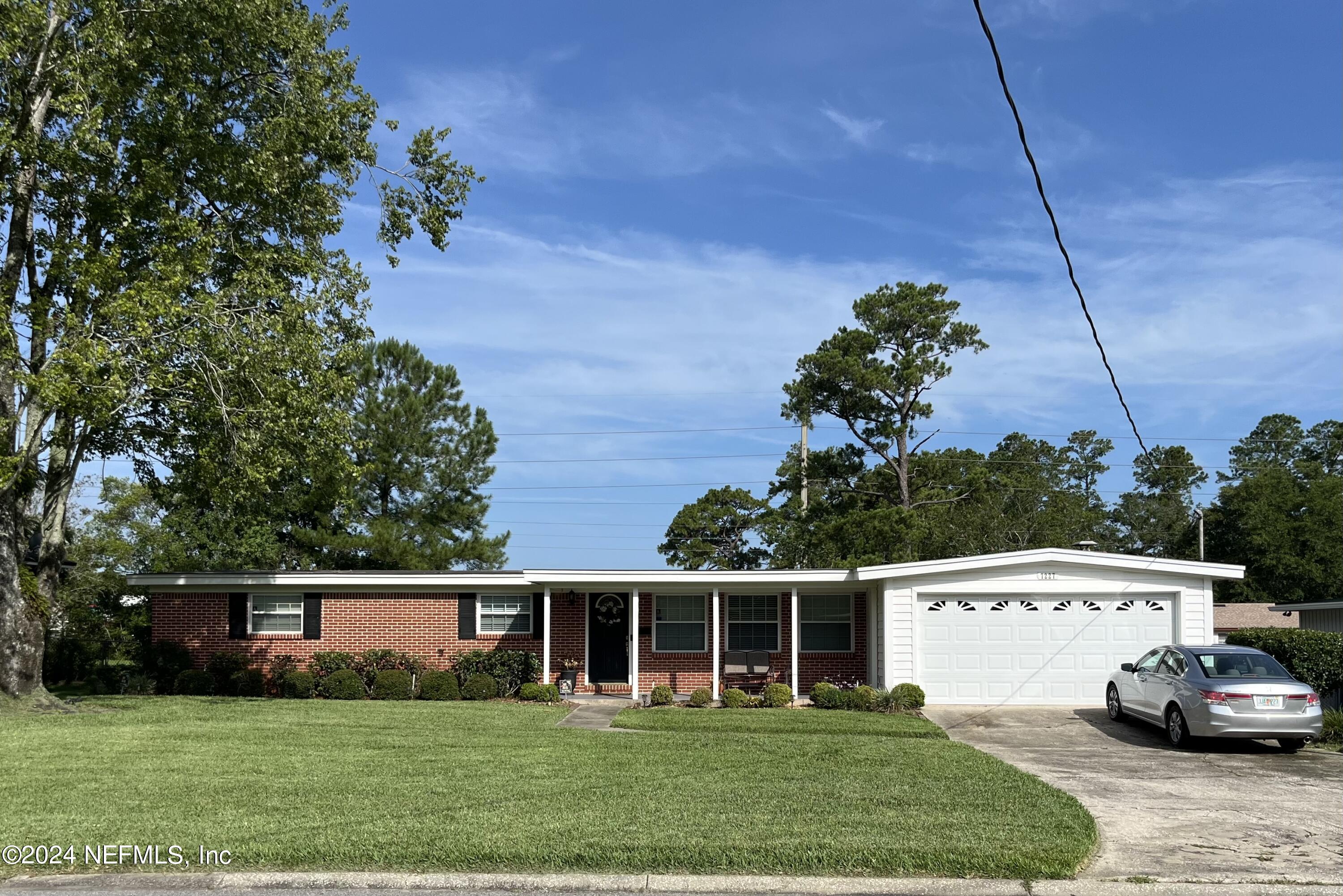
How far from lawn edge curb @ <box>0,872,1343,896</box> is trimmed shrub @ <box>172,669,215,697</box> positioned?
1489cm

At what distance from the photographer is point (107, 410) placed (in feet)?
48.3

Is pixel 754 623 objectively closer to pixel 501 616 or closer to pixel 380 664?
pixel 501 616

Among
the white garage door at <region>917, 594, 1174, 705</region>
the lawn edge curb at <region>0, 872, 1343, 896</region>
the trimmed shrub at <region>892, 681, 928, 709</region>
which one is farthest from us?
the white garage door at <region>917, 594, 1174, 705</region>

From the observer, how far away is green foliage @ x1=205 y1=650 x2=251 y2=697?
842 inches

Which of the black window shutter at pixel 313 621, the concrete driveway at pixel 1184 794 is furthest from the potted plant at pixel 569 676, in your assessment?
the concrete driveway at pixel 1184 794

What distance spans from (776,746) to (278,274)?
1232 cm

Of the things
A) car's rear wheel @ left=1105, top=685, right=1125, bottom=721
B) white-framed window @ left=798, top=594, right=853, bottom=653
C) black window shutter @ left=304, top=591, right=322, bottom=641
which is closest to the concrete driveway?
car's rear wheel @ left=1105, top=685, right=1125, bottom=721

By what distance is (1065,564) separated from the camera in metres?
19.7

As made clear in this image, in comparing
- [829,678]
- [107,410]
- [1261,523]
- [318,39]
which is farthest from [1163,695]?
[1261,523]

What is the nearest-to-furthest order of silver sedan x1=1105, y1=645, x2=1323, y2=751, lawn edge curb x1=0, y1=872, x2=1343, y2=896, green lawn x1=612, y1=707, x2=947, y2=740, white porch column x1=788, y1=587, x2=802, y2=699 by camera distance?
lawn edge curb x1=0, y1=872, x2=1343, y2=896 < silver sedan x1=1105, y1=645, x2=1323, y2=751 < green lawn x1=612, y1=707, x2=947, y2=740 < white porch column x1=788, y1=587, x2=802, y2=699

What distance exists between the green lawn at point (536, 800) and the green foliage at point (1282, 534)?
1600 inches

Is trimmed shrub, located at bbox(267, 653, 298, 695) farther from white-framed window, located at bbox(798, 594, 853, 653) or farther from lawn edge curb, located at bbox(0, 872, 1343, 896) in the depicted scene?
lawn edge curb, located at bbox(0, 872, 1343, 896)

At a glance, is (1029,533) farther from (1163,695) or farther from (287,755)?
(287,755)

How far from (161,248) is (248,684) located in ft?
30.7
